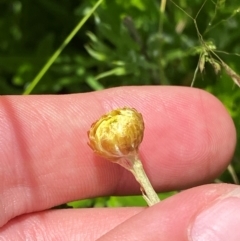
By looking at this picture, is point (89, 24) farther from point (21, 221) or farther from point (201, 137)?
point (21, 221)

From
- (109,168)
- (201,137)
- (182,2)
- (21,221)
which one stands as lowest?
(21,221)

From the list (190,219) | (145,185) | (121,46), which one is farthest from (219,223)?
(121,46)

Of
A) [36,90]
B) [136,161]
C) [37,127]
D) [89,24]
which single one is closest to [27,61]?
[36,90]

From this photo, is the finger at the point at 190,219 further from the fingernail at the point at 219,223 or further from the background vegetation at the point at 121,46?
the background vegetation at the point at 121,46

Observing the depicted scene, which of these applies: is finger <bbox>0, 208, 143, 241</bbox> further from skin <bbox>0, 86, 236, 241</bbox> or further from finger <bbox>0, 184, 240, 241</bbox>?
finger <bbox>0, 184, 240, 241</bbox>

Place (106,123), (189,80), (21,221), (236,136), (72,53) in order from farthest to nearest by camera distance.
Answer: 1. (72,53)
2. (189,80)
3. (236,136)
4. (21,221)
5. (106,123)

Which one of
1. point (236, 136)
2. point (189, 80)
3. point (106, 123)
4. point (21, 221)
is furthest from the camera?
point (189, 80)

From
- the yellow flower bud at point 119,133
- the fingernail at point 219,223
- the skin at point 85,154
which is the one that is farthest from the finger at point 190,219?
the skin at point 85,154

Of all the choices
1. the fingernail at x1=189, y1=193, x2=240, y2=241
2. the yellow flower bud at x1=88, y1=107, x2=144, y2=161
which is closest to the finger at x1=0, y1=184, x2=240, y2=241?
the fingernail at x1=189, y1=193, x2=240, y2=241
